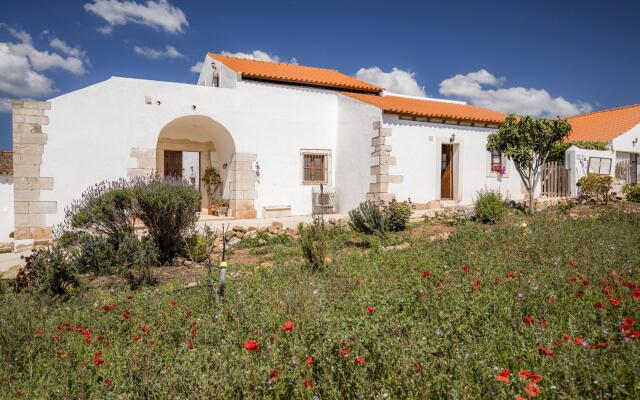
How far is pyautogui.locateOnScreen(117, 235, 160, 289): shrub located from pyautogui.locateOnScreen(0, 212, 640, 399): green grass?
527 mm

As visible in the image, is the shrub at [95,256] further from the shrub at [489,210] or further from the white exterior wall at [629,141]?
the white exterior wall at [629,141]

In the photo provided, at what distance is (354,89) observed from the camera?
50.4 feet

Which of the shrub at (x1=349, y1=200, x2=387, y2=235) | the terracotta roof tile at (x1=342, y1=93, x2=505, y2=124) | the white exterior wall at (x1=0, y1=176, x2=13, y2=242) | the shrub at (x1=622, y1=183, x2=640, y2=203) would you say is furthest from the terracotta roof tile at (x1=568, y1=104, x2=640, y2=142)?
the white exterior wall at (x1=0, y1=176, x2=13, y2=242)

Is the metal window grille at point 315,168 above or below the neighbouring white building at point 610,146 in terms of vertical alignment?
below

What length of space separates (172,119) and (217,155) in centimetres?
304

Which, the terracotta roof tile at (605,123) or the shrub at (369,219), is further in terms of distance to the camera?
the terracotta roof tile at (605,123)

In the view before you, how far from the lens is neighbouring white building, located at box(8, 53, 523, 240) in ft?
34.0

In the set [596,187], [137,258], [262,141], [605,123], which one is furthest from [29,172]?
[605,123]

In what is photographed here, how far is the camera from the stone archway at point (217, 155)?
12773 mm

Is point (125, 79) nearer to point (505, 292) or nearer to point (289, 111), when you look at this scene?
point (289, 111)

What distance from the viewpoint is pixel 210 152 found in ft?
49.6

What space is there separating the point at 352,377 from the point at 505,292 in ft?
6.37

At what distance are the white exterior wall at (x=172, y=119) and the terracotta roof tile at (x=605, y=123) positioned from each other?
40.0 feet

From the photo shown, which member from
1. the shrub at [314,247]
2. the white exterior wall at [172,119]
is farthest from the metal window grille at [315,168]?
the shrub at [314,247]
